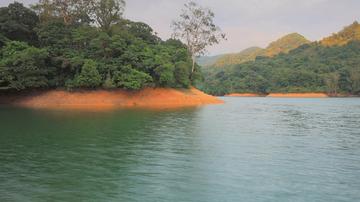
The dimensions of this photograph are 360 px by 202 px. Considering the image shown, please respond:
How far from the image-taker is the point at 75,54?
5291 centimetres

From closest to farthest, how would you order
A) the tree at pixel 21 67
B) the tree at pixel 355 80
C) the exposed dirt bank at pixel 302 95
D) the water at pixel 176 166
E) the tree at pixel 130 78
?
the water at pixel 176 166
the tree at pixel 21 67
the tree at pixel 130 78
the tree at pixel 355 80
the exposed dirt bank at pixel 302 95

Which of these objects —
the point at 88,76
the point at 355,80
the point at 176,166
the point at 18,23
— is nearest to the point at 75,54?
the point at 88,76

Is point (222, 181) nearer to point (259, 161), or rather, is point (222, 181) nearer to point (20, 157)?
point (259, 161)

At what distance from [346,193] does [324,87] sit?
121m

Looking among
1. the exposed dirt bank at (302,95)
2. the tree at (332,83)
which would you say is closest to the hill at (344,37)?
the tree at (332,83)

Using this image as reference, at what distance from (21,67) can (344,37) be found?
180 metres

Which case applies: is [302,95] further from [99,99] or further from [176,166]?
[176,166]

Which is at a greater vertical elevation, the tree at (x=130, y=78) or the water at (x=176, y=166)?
the tree at (x=130, y=78)

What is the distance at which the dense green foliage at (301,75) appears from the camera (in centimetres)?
11931

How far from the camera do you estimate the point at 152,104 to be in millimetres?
53719

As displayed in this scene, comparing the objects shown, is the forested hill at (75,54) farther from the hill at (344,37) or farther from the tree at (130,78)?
the hill at (344,37)

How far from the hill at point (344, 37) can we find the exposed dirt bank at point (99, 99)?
148133 millimetres

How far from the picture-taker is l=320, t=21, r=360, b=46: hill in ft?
596

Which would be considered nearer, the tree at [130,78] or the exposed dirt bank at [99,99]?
the exposed dirt bank at [99,99]
